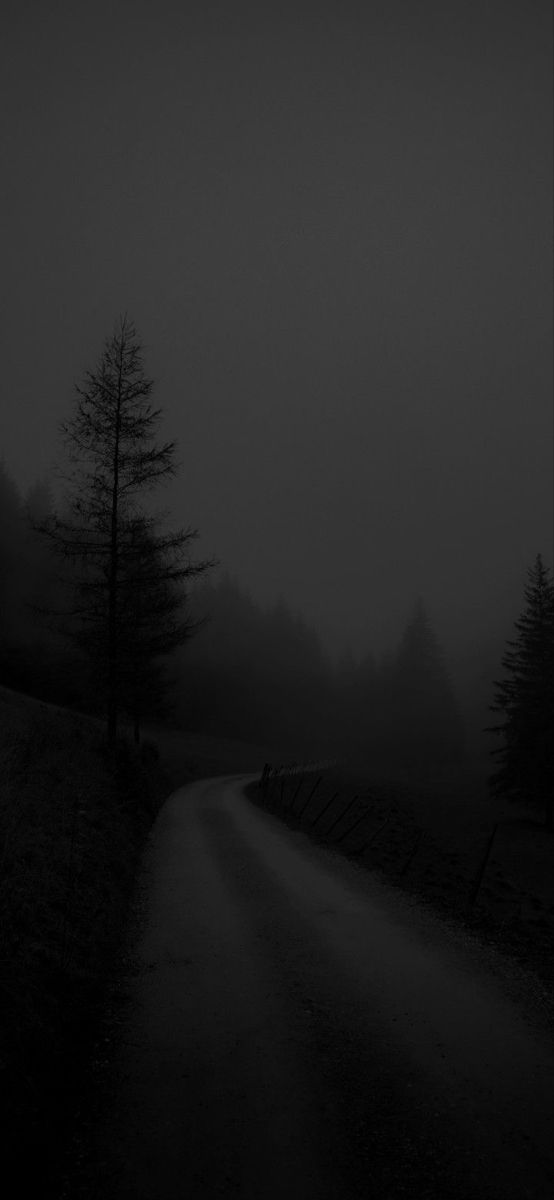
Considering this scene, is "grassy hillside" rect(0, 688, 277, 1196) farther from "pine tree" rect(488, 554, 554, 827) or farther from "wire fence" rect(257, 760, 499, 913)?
"pine tree" rect(488, 554, 554, 827)

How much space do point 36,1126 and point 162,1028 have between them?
7.75 ft

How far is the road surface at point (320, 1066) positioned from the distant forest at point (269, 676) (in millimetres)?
34786

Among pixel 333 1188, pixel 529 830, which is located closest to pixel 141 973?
pixel 333 1188

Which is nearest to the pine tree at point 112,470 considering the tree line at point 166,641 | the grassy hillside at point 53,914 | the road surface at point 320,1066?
the tree line at point 166,641

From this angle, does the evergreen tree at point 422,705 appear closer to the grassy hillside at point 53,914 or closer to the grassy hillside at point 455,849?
the grassy hillside at point 455,849

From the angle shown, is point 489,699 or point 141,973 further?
point 489,699

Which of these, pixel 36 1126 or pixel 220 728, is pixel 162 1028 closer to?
pixel 36 1126

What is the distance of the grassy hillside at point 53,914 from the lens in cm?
473

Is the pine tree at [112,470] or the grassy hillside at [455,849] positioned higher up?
the pine tree at [112,470]

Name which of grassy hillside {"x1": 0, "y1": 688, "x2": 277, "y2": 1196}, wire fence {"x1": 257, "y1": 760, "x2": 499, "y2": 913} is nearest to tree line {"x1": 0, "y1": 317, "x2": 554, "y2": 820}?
grassy hillside {"x1": 0, "y1": 688, "x2": 277, "y2": 1196}

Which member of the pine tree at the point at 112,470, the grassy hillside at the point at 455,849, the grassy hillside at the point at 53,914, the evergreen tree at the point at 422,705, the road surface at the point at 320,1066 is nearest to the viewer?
the road surface at the point at 320,1066

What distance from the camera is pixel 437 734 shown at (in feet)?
206

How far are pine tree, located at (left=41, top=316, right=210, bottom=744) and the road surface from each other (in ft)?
29.5

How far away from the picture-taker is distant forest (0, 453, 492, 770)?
49.7 metres
